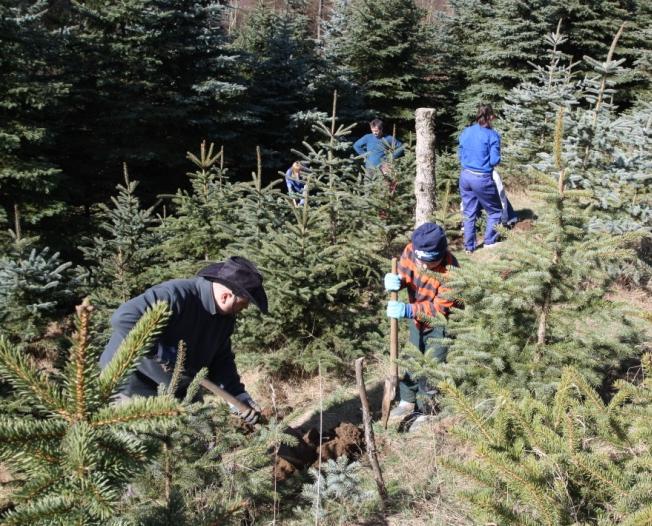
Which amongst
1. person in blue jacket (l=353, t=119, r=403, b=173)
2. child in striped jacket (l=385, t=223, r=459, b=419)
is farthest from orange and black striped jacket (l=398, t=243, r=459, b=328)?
person in blue jacket (l=353, t=119, r=403, b=173)

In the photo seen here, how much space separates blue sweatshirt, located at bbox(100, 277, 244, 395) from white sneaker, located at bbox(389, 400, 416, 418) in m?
1.76

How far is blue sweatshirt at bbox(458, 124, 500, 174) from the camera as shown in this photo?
7.57m

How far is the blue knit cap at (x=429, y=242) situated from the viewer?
4.30 meters

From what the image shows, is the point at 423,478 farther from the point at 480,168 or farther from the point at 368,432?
the point at 480,168

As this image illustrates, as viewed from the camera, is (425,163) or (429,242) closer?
(429,242)

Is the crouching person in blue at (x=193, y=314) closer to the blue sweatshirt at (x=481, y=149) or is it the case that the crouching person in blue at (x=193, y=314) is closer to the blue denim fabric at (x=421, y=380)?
the blue denim fabric at (x=421, y=380)

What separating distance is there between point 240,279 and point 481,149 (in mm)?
5333

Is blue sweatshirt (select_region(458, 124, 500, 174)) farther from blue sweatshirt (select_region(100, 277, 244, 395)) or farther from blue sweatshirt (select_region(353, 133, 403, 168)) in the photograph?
blue sweatshirt (select_region(100, 277, 244, 395))

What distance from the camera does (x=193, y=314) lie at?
354 centimetres

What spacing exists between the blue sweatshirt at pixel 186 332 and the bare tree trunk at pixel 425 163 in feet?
12.6

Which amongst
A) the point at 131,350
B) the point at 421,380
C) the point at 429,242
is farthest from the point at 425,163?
the point at 131,350

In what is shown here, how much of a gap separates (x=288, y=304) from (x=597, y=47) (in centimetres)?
1946

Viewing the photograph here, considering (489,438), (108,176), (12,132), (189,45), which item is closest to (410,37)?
(189,45)

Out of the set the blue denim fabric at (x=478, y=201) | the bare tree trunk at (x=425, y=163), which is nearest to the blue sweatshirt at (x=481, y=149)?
the blue denim fabric at (x=478, y=201)
